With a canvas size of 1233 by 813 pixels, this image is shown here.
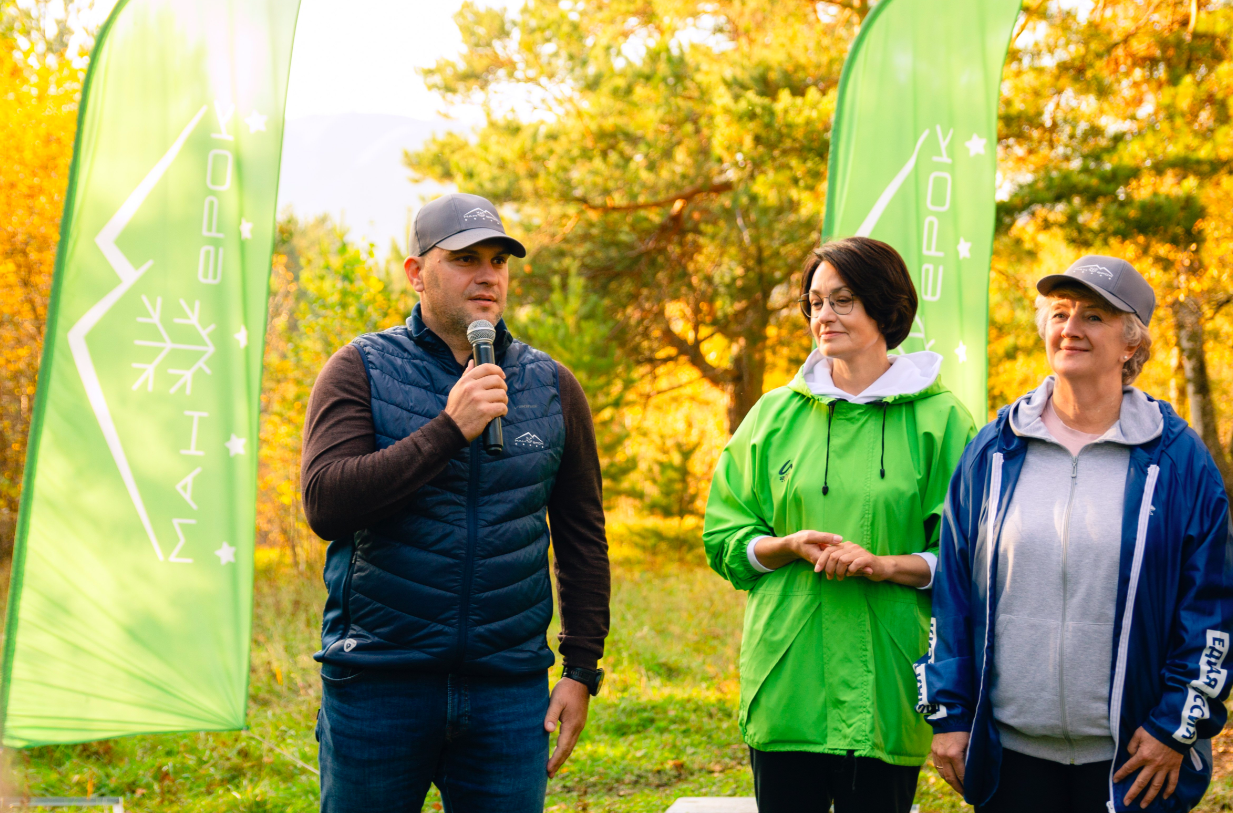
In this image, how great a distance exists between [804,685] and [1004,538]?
1.89 ft

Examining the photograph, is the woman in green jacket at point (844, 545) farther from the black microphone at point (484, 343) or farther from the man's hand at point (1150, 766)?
the black microphone at point (484, 343)

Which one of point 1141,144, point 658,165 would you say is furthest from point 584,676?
point 658,165

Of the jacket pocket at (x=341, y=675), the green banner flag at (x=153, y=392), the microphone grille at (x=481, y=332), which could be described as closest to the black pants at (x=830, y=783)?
the jacket pocket at (x=341, y=675)

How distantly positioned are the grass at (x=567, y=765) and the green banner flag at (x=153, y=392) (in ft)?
3.78

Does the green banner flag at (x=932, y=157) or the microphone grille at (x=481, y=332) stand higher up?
the green banner flag at (x=932, y=157)

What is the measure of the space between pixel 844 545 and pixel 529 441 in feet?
2.48

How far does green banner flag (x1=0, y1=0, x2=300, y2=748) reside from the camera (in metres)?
3.75

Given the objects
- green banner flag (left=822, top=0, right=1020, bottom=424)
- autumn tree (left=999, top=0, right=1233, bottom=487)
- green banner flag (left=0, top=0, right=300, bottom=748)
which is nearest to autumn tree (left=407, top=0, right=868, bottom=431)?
autumn tree (left=999, top=0, right=1233, bottom=487)

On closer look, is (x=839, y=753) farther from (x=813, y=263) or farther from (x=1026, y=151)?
(x=1026, y=151)

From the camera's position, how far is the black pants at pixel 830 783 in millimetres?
2375

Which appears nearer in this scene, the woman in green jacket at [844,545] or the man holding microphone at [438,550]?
the man holding microphone at [438,550]

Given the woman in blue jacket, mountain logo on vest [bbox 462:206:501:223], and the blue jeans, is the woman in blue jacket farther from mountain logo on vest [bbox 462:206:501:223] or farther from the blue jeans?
mountain logo on vest [bbox 462:206:501:223]

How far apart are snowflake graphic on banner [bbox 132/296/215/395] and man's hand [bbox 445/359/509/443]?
91.3 inches

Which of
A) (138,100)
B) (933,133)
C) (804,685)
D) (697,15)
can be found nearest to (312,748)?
(138,100)
